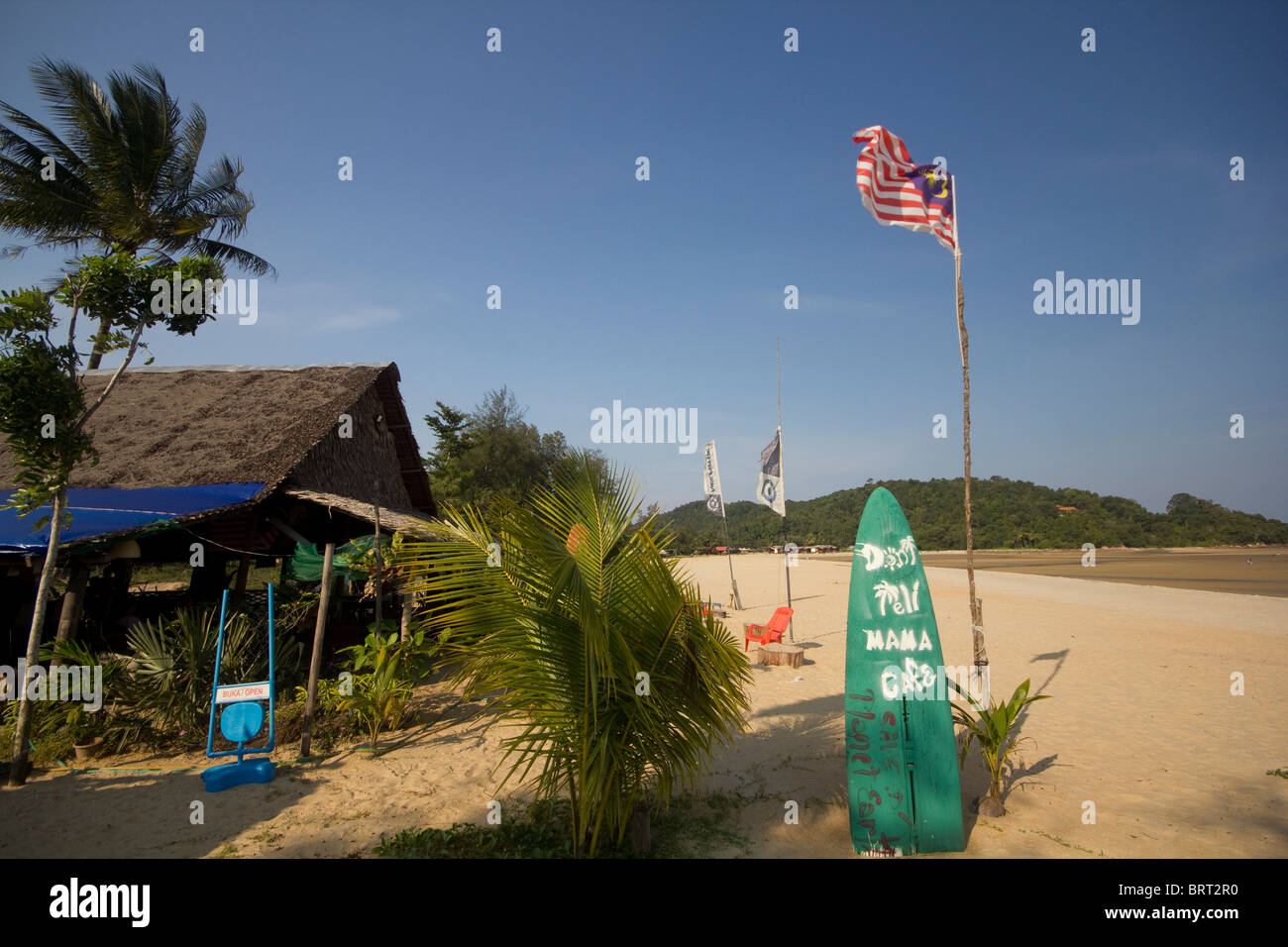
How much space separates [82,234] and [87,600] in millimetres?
7641

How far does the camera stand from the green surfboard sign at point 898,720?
457 cm

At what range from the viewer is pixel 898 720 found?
4645mm

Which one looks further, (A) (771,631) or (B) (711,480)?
(B) (711,480)

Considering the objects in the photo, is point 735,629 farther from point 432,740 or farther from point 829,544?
point 829,544

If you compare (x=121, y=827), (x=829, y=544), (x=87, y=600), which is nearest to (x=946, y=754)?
(x=121, y=827)

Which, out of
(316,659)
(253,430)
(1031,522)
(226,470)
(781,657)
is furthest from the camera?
(1031,522)

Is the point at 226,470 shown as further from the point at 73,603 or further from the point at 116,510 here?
the point at 73,603

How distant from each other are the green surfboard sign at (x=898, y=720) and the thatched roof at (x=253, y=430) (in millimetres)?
8751

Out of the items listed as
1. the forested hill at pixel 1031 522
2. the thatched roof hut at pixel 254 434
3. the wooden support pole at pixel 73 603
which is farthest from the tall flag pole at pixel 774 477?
the forested hill at pixel 1031 522

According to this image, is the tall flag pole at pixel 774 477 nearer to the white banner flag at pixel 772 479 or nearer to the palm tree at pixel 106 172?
the white banner flag at pixel 772 479

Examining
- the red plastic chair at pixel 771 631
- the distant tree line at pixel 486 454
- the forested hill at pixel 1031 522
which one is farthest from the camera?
the forested hill at pixel 1031 522

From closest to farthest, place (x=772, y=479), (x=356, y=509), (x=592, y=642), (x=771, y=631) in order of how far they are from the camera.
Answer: (x=592, y=642) < (x=356, y=509) < (x=771, y=631) < (x=772, y=479)

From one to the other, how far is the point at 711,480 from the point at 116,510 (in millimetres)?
Answer: 13925

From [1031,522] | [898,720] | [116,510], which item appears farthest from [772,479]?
[1031,522]
